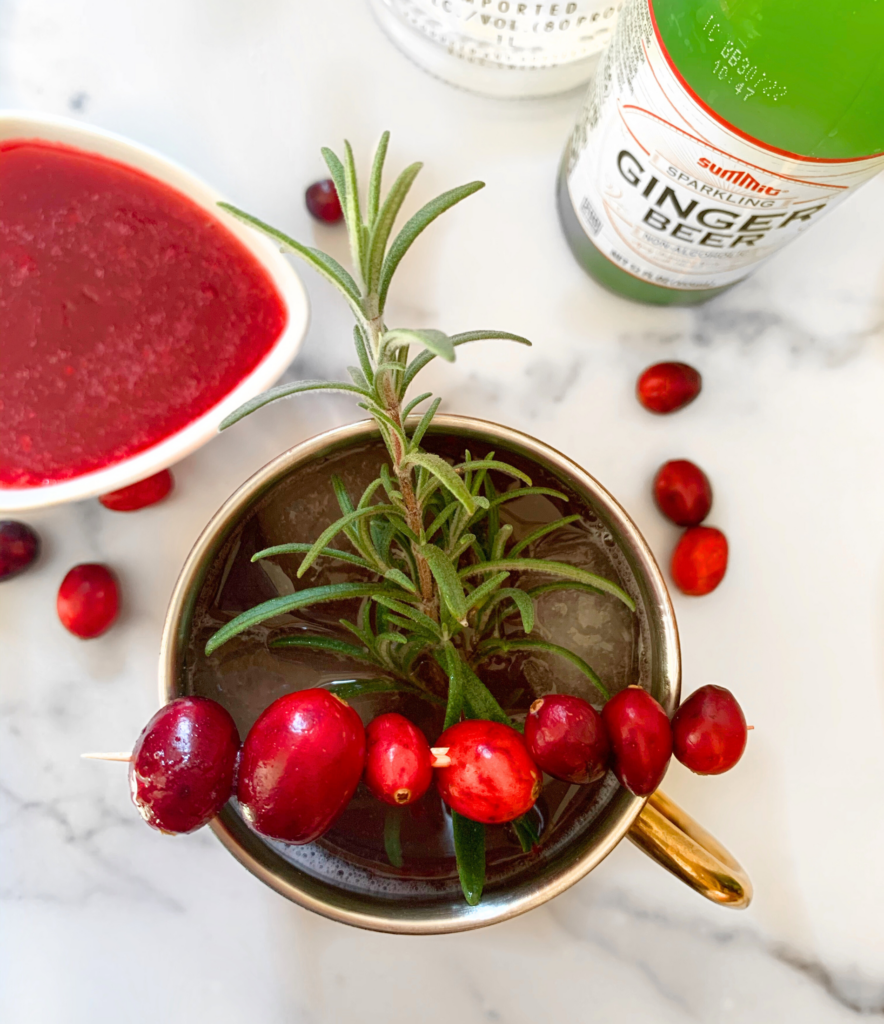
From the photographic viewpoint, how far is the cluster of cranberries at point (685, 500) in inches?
21.5

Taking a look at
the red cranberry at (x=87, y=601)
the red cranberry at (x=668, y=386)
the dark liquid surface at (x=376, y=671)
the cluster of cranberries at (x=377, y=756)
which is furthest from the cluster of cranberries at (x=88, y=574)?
the red cranberry at (x=668, y=386)

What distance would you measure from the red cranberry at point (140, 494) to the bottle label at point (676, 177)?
326 mm

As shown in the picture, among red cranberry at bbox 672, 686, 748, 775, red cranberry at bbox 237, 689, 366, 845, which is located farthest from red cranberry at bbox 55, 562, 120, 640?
red cranberry at bbox 672, 686, 748, 775

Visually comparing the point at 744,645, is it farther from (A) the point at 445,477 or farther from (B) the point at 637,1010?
(A) the point at 445,477

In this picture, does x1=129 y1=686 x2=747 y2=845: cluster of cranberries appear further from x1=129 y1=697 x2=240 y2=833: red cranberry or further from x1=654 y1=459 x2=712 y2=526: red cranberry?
x1=654 y1=459 x2=712 y2=526: red cranberry

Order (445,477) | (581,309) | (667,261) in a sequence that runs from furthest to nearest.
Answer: (581,309)
(667,261)
(445,477)

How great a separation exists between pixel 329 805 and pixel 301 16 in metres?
0.56

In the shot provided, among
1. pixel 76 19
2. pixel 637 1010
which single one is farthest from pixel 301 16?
pixel 637 1010

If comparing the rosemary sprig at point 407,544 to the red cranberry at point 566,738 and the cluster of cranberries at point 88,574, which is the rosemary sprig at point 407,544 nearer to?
the red cranberry at point 566,738

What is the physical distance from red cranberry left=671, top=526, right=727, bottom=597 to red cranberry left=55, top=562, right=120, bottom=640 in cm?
38

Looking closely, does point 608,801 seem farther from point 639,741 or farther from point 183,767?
point 183,767

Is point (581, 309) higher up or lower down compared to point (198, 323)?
higher up

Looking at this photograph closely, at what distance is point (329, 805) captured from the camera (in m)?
0.31

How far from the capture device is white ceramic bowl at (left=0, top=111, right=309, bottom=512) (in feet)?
1.67
